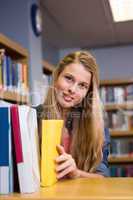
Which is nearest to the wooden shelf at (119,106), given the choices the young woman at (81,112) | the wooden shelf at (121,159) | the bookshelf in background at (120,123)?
the bookshelf in background at (120,123)

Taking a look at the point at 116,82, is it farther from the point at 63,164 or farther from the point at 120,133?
the point at 63,164

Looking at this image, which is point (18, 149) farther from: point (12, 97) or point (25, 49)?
point (25, 49)

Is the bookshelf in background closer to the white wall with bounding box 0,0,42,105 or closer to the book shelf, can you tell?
the white wall with bounding box 0,0,42,105

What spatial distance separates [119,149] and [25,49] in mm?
1708

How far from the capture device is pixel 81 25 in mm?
2969

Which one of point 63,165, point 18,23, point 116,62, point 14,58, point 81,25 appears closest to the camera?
point 63,165

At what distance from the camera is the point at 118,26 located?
118 inches

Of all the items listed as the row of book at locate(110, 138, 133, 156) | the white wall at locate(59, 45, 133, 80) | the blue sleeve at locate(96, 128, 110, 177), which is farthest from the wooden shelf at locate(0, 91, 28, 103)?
the white wall at locate(59, 45, 133, 80)

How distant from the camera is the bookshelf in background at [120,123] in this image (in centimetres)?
323

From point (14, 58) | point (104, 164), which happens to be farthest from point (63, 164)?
point (14, 58)

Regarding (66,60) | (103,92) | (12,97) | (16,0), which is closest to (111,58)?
(103,92)

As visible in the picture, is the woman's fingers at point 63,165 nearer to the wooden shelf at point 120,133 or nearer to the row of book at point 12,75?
the row of book at point 12,75

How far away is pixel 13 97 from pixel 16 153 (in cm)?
123

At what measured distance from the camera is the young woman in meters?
0.92
